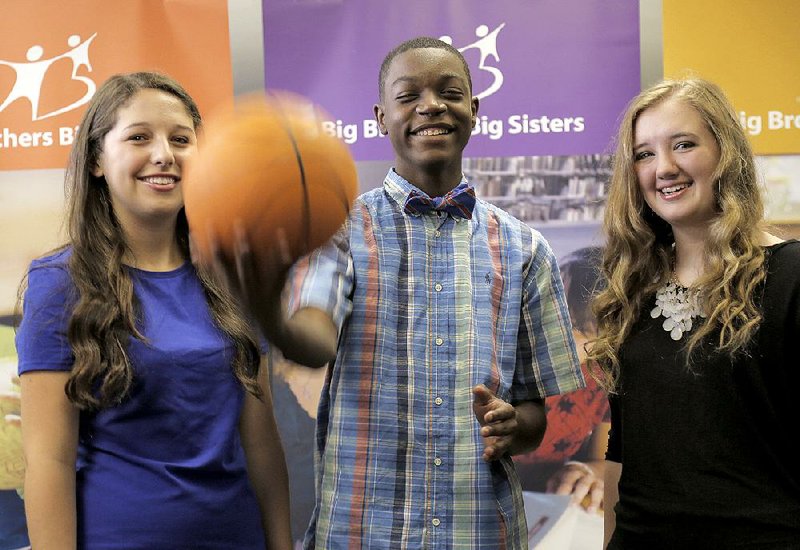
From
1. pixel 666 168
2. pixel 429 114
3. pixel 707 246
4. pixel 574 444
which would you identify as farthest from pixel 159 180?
pixel 574 444

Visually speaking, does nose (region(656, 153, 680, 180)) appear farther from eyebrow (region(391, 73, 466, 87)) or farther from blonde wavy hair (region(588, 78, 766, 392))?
eyebrow (region(391, 73, 466, 87))

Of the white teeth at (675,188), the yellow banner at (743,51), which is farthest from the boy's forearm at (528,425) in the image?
the yellow banner at (743,51)

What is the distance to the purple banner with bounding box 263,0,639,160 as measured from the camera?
10.0 ft

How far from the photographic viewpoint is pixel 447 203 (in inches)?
78.9

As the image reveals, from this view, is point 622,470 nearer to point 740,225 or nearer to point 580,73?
point 740,225

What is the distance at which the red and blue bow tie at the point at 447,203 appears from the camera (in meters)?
1.99

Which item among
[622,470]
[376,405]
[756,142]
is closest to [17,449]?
[376,405]

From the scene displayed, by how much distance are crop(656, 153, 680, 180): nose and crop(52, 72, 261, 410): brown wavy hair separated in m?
0.98

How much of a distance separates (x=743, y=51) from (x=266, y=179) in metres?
2.36

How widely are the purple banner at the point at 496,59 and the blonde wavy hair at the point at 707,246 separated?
1040mm

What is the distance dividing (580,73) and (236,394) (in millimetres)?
1857

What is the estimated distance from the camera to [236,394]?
185 cm

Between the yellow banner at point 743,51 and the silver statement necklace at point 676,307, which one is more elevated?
the yellow banner at point 743,51

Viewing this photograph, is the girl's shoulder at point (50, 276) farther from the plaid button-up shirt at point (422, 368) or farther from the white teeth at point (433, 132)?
the white teeth at point (433, 132)
